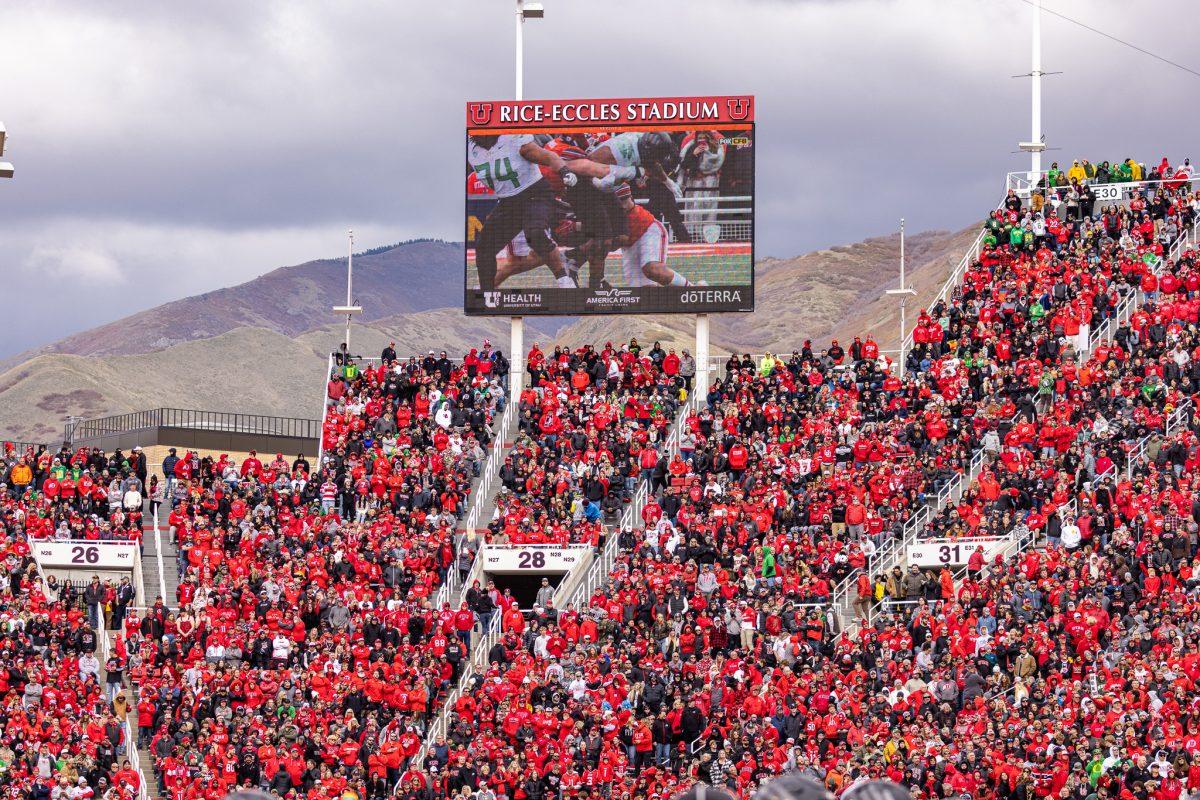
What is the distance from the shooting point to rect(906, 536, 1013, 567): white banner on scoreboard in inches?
1484

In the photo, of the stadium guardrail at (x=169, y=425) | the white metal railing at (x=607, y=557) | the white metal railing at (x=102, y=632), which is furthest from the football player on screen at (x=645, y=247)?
the stadium guardrail at (x=169, y=425)

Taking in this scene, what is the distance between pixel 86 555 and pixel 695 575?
1241cm

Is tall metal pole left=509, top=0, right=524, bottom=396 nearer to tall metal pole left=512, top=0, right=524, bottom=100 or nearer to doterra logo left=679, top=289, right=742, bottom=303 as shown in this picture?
tall metal pole left=512, top=0, right=524, bottom=100

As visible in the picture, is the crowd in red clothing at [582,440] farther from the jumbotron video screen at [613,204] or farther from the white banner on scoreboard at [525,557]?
the jumbotron video screen at [613,204]

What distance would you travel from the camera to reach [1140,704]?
2981 centimetres

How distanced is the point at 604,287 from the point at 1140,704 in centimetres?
1848

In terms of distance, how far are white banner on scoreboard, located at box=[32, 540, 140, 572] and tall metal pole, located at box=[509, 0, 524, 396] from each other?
9.26m

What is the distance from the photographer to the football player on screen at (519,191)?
149ft

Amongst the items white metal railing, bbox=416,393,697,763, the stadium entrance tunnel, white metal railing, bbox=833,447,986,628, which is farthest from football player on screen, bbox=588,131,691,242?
white metal railing, bbox=833,447,986,628

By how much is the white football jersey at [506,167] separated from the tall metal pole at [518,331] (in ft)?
5.18

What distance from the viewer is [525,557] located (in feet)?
135

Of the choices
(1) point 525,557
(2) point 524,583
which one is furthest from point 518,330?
(1) point 525,557

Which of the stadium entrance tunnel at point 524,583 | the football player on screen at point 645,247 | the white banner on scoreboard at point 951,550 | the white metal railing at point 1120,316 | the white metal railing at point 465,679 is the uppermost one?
the football player on screen at point 645,247

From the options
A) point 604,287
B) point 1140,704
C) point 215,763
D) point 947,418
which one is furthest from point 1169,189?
point 215,763
